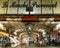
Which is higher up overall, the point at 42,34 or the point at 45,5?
the point at 45,5

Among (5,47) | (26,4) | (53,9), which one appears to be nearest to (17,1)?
(26,4)

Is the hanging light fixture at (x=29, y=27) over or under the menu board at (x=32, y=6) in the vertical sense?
under

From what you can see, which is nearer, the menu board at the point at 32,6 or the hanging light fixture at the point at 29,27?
the hanging light fixture at the point at 29,27

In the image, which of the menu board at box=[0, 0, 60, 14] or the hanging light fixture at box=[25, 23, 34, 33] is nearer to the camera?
the hanging light fixture at box=[25, 23, 34, 33]

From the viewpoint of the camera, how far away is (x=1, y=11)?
28.6 feet

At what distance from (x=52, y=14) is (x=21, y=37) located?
74.9 inches

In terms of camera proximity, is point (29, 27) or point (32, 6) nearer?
point (29, 27)

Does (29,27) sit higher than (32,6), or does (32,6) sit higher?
(32,6)

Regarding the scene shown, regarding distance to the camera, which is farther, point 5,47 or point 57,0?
point 57,0

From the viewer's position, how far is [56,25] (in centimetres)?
837

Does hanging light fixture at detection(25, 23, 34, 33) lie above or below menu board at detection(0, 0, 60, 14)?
below

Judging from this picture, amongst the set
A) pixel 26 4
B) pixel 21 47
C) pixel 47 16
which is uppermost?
pixel 26 4

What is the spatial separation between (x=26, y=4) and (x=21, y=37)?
1753mm

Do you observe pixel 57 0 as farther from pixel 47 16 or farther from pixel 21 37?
pixel 21 37
